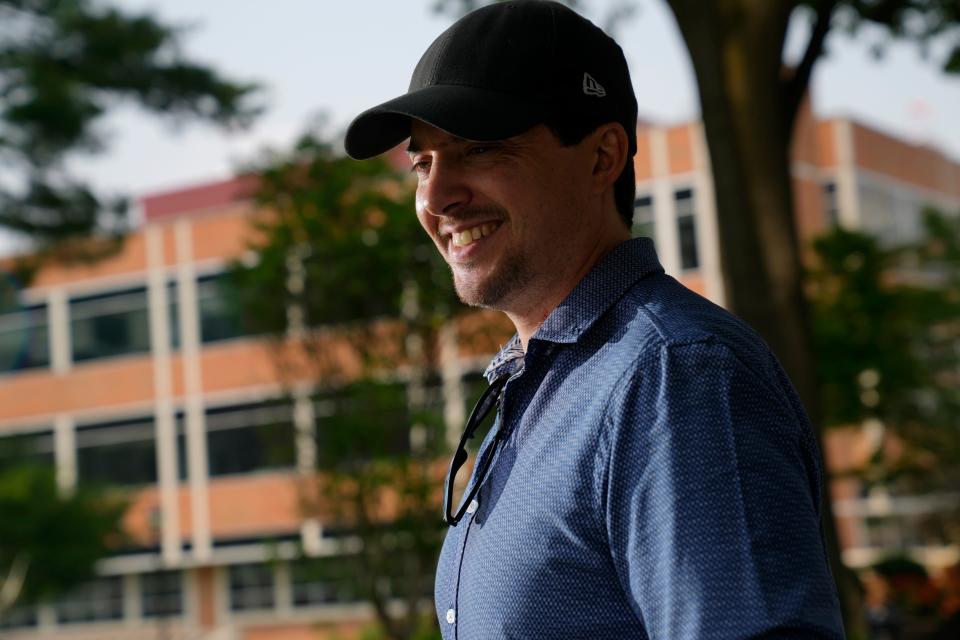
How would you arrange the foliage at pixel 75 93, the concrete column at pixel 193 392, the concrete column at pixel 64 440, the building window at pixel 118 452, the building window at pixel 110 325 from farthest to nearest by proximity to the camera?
the concrete column at pixel 64 440
the building window at pixel 110 325
the building window at pixel 118 452
the concrete column at pixel 193 392
the foliage at pixel 75 93

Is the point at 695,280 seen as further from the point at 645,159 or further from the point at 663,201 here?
the point at 645,159

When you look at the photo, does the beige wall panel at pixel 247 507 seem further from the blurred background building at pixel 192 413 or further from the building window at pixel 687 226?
the building window at pixel 687 226

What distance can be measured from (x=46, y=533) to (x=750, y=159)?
830 inches

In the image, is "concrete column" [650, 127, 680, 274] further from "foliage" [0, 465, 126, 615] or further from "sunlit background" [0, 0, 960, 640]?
"foliage" [0, 465, 126, 615]

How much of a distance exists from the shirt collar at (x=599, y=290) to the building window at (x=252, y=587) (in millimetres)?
32879

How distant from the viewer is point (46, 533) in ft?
84.9

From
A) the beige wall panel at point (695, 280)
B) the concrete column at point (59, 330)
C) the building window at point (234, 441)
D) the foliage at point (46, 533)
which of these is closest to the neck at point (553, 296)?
the foliage at point (46, 533)

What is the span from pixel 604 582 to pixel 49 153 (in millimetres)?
14753

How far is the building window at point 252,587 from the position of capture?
33688 millimetres

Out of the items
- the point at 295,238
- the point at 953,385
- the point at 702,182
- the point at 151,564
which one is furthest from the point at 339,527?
the point at 151,564

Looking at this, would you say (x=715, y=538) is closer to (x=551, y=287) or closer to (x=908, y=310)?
(x=551, y=287)

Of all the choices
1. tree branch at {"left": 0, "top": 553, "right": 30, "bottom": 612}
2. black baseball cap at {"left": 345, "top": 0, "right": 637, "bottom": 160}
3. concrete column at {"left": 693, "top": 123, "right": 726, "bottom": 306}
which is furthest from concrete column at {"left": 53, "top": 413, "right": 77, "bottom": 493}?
black baseball cap at {"left": 345, "top": 0, "right": 637, "bottom": 160}

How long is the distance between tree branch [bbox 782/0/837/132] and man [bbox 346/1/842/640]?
271 inches

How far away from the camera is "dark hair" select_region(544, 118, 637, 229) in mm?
1641
